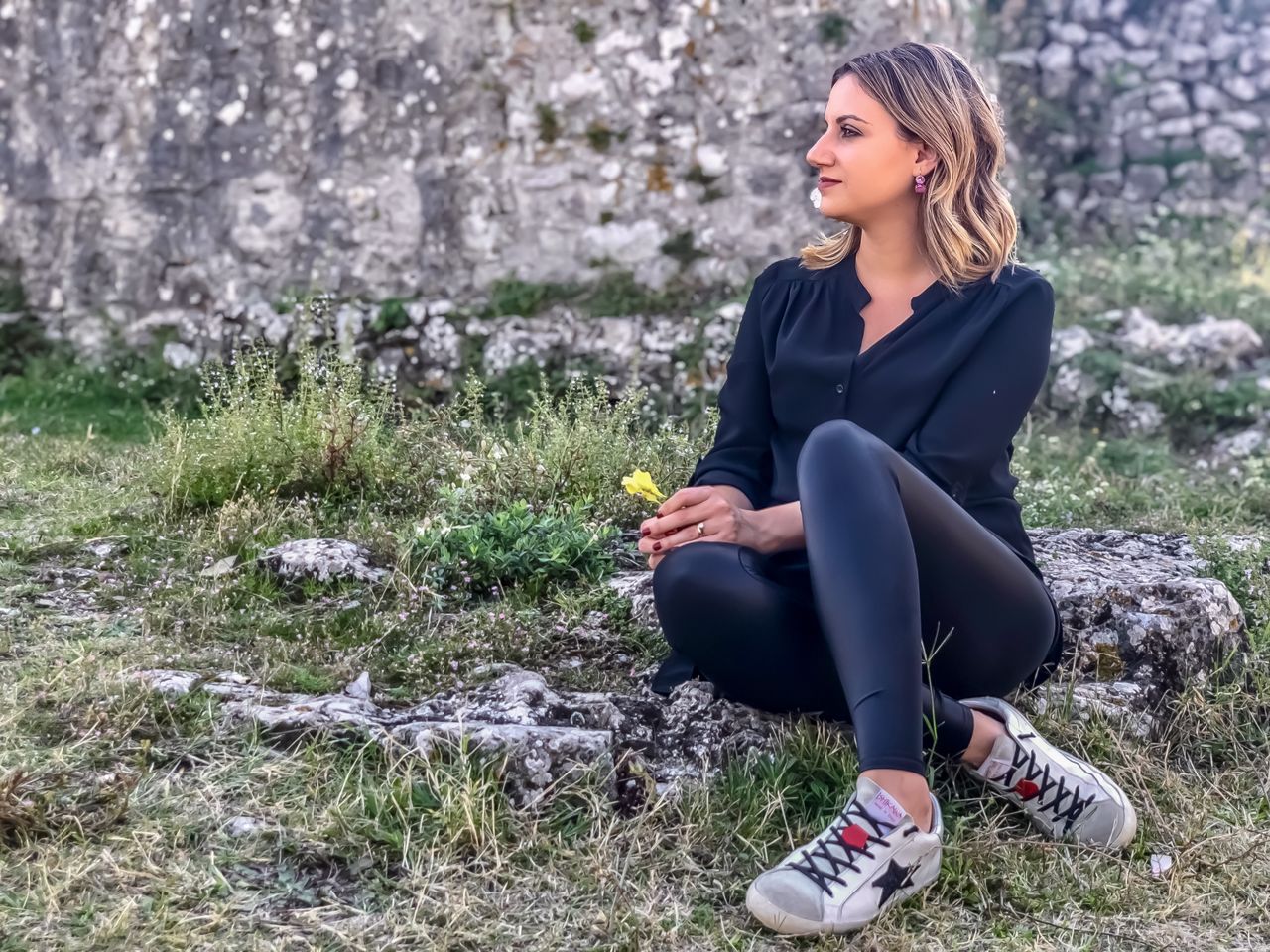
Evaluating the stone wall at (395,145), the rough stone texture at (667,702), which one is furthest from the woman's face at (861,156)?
the stone wall at (395,145)

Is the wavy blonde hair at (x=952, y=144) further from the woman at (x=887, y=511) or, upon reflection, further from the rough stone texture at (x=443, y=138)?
the rough stone texture at (x=443, y=138)

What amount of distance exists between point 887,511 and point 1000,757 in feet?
1.93

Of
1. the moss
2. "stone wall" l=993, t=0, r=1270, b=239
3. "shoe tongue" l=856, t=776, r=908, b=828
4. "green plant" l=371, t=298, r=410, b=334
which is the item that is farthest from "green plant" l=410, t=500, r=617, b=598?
"stone wall" l=993, t=0, r=1270, b=239

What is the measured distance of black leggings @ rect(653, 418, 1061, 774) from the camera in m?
2.20

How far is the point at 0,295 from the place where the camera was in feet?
20.1

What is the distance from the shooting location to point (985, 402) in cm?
251

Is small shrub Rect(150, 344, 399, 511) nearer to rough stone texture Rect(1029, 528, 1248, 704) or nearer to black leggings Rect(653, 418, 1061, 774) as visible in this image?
black leggings Rect(653, 418, 1061, 774)

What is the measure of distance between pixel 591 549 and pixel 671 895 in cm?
140

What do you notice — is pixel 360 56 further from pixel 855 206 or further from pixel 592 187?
pixel 855 206

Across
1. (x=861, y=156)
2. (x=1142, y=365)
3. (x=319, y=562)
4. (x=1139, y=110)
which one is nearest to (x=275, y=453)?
(x=319, y=562)

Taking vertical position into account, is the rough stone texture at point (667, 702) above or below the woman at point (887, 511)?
below

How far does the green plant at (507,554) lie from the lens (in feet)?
11.1

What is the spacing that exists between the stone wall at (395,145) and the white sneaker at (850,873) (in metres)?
3.75

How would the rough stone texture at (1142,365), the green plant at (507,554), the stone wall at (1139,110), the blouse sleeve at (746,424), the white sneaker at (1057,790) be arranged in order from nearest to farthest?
1. the white sneaker at (1057,790)
2. the blouse sleeve at (746,424)
3. the green plant at (507,554)
4. the rough stone texture at (1142,365)
5. the stone wall at (1139,110)
